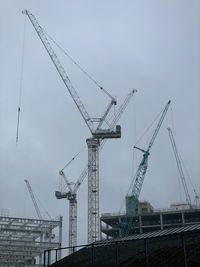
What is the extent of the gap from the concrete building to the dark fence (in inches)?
5241

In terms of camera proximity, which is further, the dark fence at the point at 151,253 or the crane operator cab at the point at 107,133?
the crane operator cab at the point at 107,133

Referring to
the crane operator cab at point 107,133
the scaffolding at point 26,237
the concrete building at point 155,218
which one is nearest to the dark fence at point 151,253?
the scaffolding at point 26,237

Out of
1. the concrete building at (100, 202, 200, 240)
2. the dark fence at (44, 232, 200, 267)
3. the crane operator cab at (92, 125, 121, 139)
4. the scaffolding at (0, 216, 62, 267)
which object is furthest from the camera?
the concrete building at (100, 202, 200, 240)

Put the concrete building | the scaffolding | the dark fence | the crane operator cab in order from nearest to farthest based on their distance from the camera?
1. the dark fence
2. the scaffolding
3. the crane operator cab
4. the concrete building

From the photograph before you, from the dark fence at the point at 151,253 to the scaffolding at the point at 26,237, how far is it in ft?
155

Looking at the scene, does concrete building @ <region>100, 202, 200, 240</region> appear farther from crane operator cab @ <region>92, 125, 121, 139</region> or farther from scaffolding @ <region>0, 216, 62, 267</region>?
scaffolding @ <region>0, 216, 62, 267</region>

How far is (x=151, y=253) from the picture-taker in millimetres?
33188

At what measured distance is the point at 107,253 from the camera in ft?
123

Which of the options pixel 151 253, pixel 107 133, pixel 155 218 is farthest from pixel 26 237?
pixel 155 218

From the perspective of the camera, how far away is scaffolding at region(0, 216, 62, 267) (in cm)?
8719

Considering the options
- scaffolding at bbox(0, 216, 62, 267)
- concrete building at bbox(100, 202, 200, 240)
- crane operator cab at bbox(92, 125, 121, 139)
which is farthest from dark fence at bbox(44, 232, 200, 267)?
concrete building at bbox(100, 202, 200, 240)

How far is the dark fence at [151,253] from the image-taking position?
30.5 m

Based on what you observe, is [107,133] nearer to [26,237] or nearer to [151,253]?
[26,237]

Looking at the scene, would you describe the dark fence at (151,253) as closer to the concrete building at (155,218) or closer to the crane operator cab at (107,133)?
the crane operator cab at (107,133)
